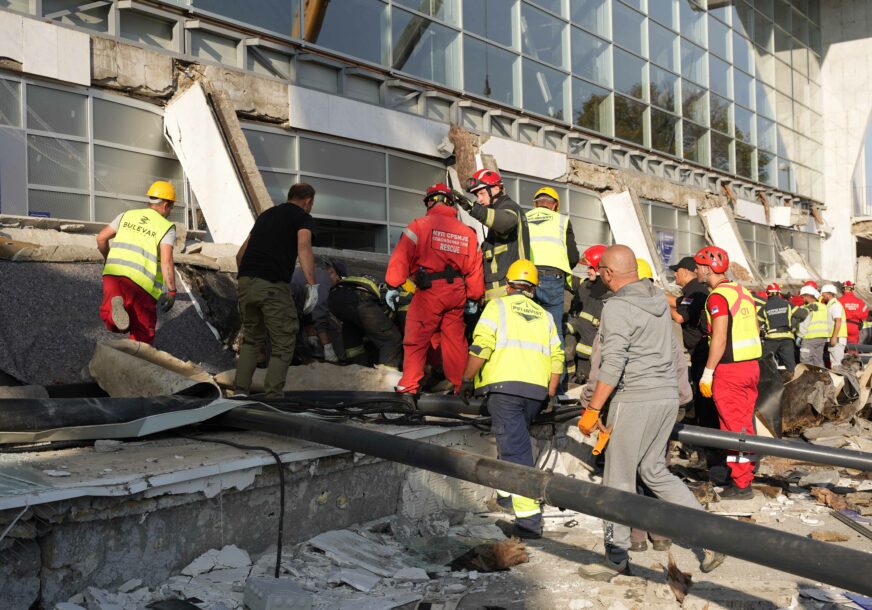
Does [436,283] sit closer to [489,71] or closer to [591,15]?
[489,71]

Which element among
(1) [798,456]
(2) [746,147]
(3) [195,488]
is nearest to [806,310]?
(1) [798,456]

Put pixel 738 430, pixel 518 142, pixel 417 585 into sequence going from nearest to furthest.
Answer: pixel 417 585 → pixel 738 430 → pixel 518 142

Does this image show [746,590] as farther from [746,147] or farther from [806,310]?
[746,147]

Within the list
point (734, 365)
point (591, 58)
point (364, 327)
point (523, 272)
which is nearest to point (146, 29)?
point (364, 327)

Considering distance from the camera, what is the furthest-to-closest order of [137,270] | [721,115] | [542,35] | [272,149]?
[721,115]
[542,35]
[272,149]
[137,270]

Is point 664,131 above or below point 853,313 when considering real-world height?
above

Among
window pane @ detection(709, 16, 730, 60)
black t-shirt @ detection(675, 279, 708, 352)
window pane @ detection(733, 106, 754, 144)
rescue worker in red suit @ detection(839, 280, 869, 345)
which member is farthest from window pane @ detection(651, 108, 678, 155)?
black t-shirt @ detection(675, 279, 708, 352)

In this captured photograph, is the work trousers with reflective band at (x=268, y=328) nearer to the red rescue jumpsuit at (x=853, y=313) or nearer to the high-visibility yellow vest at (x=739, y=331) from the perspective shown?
the high-visibility yellow vest at (x=739, y=331)

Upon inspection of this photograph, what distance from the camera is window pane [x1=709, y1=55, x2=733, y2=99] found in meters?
25.1

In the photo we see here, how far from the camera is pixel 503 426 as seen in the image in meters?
5.45

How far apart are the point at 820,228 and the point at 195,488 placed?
1256 inches

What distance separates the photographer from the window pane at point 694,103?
23312 millimetres

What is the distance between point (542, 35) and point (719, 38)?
411 inches

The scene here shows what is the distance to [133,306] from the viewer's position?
6602 millimetres
